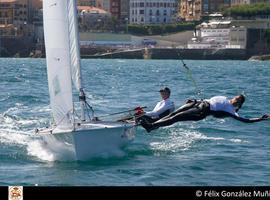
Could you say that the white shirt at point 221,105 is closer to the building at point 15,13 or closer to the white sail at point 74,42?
the white sail at point 74,42

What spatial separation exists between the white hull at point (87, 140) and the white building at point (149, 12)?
137 meters

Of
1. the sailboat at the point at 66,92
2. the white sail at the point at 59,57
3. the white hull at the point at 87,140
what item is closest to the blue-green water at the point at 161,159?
the white hull at the point at 87,140

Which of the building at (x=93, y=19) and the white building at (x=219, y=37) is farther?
the building at (x=93, y=19)

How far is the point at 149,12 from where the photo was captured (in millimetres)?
151250

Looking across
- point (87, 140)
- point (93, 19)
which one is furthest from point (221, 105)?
point (93, 19)

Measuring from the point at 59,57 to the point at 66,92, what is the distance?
23.6 inches

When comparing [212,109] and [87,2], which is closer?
[212,109]

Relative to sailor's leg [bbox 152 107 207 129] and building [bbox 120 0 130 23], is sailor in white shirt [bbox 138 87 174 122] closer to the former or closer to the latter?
sailor's leg [bbox 152 107 207 129]

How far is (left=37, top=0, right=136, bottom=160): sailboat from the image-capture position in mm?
12750

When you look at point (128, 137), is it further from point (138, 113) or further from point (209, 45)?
point (209, 45)

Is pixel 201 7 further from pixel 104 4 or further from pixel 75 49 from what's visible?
pixel 75 49

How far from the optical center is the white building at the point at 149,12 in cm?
15070

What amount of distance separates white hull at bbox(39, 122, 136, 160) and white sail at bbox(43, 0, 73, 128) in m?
0.45

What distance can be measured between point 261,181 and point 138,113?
382 centimetres
